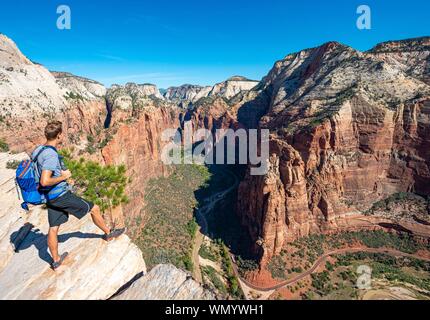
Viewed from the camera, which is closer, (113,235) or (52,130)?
(52,130)

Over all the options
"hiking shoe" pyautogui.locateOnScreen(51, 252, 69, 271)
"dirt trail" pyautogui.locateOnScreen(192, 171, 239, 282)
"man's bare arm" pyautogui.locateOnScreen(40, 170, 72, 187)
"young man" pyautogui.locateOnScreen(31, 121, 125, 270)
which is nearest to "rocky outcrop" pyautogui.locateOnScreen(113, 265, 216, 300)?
"hiking shoe" pyautogui.locateOnScreen(51, 252, 69, 271)

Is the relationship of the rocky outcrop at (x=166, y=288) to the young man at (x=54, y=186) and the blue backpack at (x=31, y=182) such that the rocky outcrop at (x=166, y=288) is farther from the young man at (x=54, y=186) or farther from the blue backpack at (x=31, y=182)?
the blue backpack at (x=31, y=182)

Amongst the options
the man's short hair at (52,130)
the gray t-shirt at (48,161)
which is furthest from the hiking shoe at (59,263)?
the man's short hair at (52,130)

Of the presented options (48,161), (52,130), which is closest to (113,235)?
(48,161)

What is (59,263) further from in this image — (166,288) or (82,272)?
(166,288)
